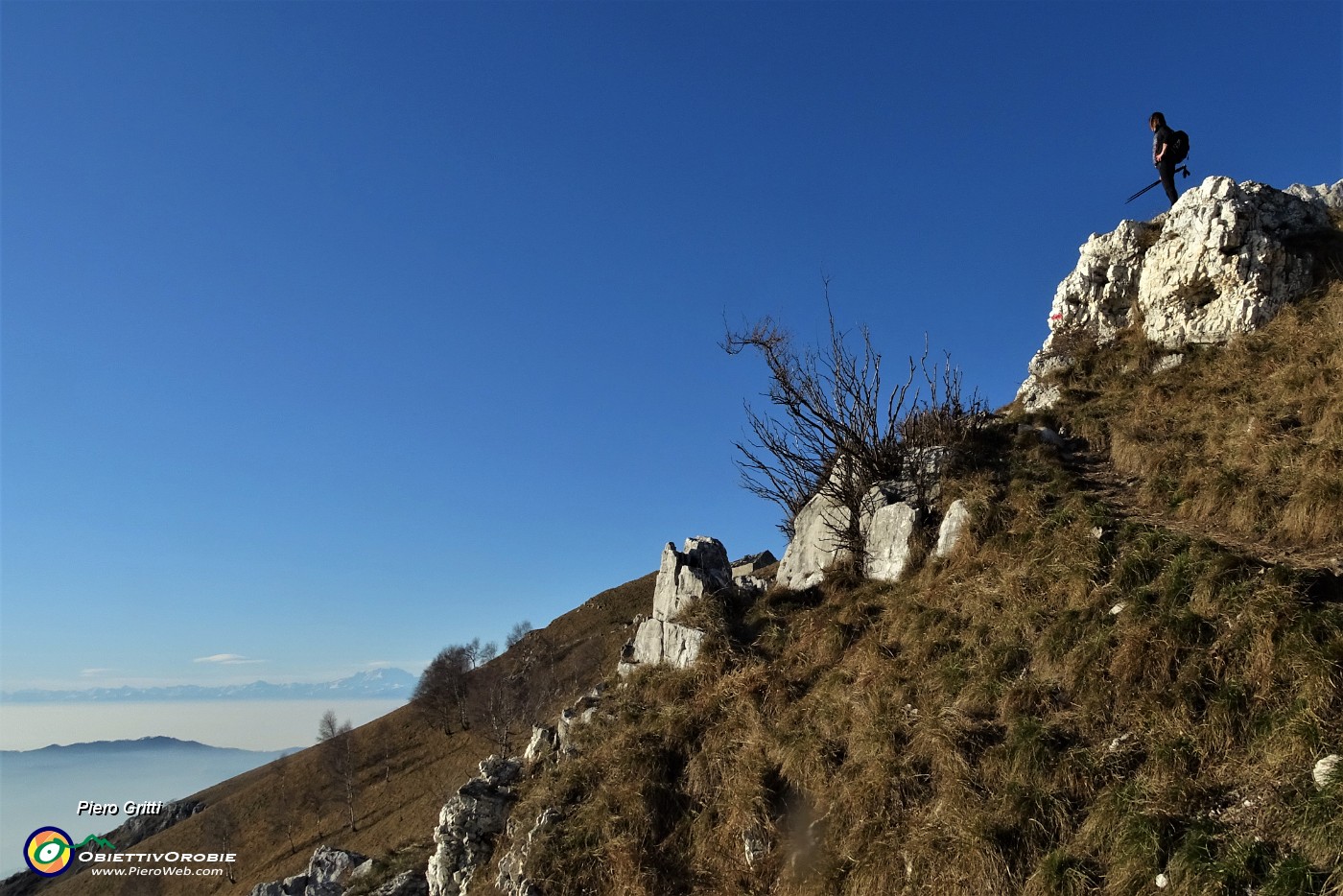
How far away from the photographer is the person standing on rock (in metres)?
19.5

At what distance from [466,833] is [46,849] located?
117ft

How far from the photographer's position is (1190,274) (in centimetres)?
1780

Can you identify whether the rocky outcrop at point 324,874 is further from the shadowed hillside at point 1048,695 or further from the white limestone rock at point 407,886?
the white limestone rock at point 407,886

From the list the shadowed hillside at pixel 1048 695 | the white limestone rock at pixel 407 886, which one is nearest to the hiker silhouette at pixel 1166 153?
the shadowed hillside at pixel 1048 695

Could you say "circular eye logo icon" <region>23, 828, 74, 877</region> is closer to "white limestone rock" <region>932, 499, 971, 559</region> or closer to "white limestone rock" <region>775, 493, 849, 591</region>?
"white limestone rock" <region>775, 493, 849, 591</region>

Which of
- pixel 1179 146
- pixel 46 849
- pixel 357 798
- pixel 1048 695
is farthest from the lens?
pixel 357 798

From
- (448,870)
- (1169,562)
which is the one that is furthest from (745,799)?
(1169,562)

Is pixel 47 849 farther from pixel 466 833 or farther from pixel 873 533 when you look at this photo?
pixel 873 533

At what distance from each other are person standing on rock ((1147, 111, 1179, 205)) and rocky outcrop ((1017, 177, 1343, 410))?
109cm

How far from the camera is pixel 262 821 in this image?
6097cm

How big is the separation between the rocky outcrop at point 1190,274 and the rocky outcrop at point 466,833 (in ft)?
51.8

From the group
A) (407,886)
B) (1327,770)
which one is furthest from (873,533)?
(407,886)

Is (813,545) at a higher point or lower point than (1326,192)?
lower

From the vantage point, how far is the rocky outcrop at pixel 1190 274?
16641 millimetres
